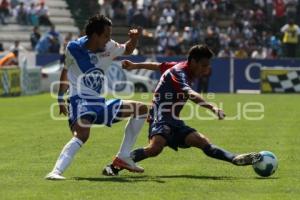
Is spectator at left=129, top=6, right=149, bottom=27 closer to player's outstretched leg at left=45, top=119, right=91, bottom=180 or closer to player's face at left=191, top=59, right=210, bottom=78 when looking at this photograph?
player's face at left=191, top=59, right=210, bottom=78

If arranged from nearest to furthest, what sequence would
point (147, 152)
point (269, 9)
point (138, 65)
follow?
1. point (147, 152)
2. point (138, 65)
3. point (269, 9)

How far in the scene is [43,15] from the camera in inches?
1806

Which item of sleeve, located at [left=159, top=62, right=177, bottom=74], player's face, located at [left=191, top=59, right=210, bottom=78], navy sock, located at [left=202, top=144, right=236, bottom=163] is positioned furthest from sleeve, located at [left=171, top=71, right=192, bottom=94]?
navy sock, located at [left=202, top=144, right=236, bottom=163]

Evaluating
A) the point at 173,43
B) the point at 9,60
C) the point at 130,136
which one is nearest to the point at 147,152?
the point at 130,136

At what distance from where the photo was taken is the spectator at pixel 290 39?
40.6m

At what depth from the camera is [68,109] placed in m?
11.5

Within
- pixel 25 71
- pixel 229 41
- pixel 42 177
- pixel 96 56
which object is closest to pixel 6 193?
pixel 42 177

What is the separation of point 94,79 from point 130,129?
812 mm

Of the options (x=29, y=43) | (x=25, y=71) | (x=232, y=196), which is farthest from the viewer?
(x=29, y=43)

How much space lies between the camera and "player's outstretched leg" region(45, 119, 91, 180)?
11016mm

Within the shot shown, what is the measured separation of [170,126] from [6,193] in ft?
8.37

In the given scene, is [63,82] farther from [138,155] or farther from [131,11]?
[131,11]

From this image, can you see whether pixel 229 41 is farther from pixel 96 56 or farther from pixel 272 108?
pixel 96 56

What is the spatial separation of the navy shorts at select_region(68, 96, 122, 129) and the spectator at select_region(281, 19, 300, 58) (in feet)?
97.9
